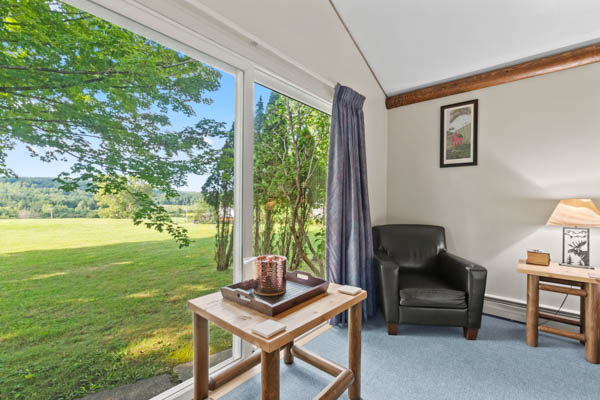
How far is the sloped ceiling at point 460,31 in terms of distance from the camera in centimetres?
207

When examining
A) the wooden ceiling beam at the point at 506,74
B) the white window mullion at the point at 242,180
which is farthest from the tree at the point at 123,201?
the wooden ceiling beam at the point at 506,74

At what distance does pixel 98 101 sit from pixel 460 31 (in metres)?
2.86

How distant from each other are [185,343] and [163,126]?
1.24m

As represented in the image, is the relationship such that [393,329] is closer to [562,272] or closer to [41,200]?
[562,272]

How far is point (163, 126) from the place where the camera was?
4.61 ft

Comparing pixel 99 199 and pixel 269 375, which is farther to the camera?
pixel 99 199

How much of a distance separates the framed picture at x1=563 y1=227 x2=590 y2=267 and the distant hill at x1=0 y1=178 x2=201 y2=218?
3286 millimetres

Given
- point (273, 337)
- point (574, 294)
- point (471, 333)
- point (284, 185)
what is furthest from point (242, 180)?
point (574, 294)

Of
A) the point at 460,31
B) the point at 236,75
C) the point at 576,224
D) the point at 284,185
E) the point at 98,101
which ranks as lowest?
the point at 576,224

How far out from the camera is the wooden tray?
3.73 feet

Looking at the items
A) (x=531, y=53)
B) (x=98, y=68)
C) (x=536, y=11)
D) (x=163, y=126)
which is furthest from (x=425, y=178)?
(x=98, y=68)

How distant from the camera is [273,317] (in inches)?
43.5

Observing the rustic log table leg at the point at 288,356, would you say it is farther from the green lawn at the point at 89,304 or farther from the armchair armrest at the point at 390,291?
the armchair armrest at the point at 390,291

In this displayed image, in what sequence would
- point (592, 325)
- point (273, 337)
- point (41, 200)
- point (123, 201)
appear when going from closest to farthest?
point (273, 337)
point (41, 200)
point (123, 201)
point (592, 325)
